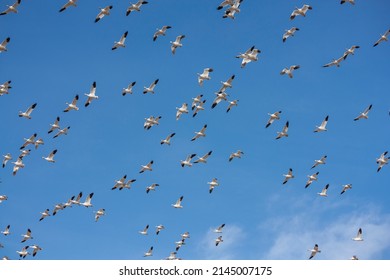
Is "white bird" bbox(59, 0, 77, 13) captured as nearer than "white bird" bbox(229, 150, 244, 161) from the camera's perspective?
Yes

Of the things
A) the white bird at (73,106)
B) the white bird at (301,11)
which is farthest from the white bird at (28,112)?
the white bird at (301,11)

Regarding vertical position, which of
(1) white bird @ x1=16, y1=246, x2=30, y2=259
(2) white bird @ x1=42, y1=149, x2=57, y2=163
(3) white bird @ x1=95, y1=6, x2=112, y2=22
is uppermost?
(3) white bird @ x1=95, y1=6, x2=112, y2=22

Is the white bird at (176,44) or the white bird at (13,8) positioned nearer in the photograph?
the white bird at (13,8)

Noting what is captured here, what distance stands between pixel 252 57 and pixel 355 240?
1752 cm

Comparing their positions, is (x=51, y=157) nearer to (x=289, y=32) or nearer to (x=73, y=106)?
(x=73, y=106)

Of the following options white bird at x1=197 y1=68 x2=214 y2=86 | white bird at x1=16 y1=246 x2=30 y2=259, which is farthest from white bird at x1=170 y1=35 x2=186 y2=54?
white bird at x1=16 y1=246 x2=30 y2=259

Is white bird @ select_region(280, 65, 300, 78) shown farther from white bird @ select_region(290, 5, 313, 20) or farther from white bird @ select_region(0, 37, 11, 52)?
white bird @ select_region(0, 37, 11, 52)

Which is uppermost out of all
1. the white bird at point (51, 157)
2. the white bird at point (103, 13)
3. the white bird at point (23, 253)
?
the white bird at point (103, 13)

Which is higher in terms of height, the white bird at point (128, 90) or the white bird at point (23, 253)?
the white bird at point (128, 90)

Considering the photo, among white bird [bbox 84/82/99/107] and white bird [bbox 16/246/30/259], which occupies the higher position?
white bird [bbox 84/82/99/107]

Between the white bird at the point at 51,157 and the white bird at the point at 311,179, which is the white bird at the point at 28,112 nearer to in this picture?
the white bird at the point at 51,157
